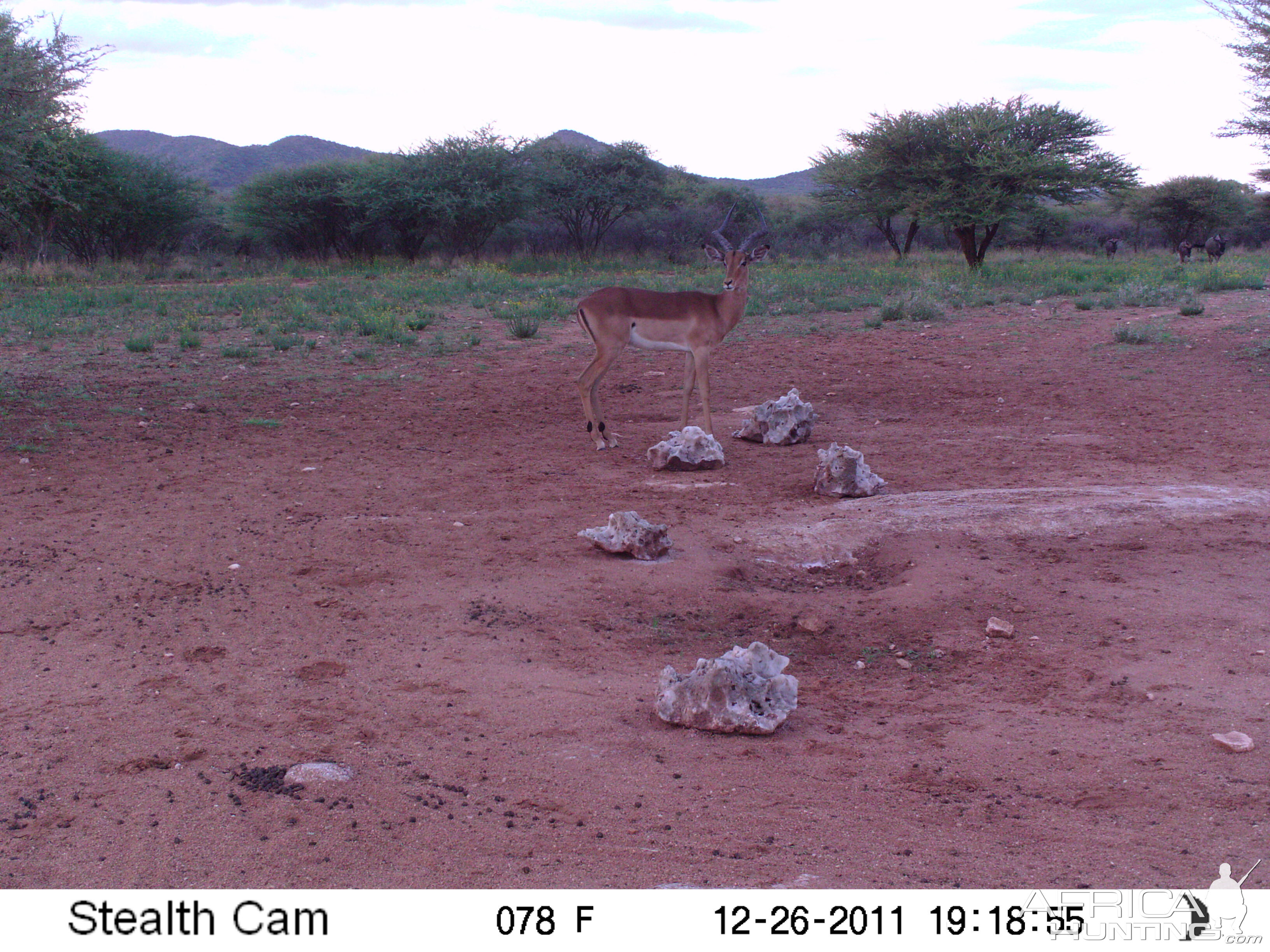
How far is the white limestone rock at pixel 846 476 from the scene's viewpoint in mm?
7156

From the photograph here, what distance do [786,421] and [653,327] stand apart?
1.54m

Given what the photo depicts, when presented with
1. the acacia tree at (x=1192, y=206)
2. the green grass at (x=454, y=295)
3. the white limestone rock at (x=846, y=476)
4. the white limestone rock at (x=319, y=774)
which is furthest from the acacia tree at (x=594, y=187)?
the white limestone rock at (x=319, y=774)

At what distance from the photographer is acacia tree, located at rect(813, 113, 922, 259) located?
2942 centimetres

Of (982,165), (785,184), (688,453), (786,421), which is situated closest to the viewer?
(688,453)

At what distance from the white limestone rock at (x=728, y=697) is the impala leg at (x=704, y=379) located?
5165 millimetres

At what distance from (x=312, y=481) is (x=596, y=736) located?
173 inches

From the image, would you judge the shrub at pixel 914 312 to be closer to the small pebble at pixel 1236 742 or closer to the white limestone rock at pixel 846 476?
the white limestone rock at pixel 846 476

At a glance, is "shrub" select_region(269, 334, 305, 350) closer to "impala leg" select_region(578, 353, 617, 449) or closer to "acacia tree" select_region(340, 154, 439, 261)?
"impala leg" select_region(578, 353, 617, 449)

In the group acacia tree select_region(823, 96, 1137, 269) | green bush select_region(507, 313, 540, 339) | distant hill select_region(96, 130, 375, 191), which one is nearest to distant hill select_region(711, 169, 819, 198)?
distant hill select_region(96, 130, 375, 191)

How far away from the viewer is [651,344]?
9.38m

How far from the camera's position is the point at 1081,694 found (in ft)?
13.7

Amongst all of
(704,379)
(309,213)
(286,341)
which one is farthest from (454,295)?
(309,213)

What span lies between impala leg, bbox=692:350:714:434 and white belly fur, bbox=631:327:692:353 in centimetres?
11

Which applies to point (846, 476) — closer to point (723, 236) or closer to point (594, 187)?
point (723, 236)
